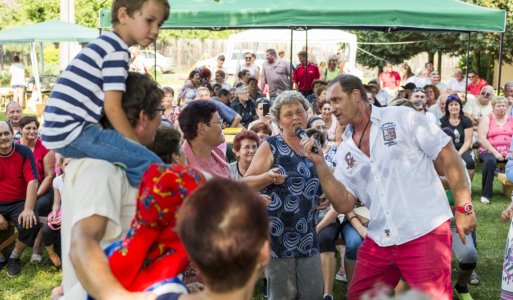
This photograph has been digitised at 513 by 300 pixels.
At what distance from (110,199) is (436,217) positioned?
2584 mm

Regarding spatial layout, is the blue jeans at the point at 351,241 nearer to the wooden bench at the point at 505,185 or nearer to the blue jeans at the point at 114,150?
the blue jeans at the point at 114,150

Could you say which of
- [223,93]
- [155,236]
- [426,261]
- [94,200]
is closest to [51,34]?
[223,93]

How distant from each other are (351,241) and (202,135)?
200 centimetres

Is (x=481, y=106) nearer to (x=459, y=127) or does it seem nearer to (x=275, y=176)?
(x=459, y=127)

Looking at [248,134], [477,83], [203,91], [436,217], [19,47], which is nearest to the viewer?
[436,217]

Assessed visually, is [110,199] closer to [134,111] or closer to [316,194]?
[134,111]

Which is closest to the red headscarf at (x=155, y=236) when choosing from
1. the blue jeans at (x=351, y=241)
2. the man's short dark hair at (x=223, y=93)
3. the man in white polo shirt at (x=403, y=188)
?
the man in white polo shirt at (x=403, y=188)

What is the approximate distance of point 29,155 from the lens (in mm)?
7652

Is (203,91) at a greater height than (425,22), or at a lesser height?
lesser

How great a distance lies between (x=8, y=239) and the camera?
7.79 metres

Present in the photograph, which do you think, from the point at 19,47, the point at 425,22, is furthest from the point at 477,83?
the point at 19,47

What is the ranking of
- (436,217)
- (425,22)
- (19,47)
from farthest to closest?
(19,47) < (425,22) < (436,217)

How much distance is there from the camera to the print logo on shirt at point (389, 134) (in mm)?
4449

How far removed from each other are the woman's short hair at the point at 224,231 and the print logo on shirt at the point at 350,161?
9.29 ft
